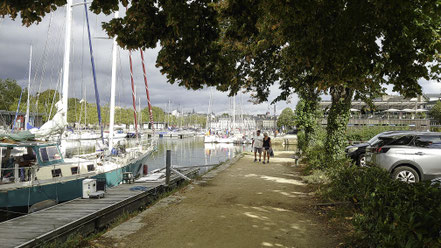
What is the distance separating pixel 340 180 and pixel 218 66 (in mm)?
4395

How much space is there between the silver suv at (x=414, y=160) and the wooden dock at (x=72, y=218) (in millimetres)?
8195

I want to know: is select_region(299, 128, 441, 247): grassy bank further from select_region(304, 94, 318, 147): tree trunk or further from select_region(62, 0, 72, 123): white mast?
select_region(62, 0, 72, 123): white mast

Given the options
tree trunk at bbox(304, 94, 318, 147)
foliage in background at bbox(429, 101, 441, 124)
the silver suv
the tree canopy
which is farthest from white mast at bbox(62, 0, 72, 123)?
foliage in background at bbox(429, 101, 441, 124)

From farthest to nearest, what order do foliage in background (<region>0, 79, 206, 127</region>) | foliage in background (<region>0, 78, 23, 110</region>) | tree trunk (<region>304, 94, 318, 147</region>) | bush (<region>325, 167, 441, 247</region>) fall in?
1. foliage in background (<region>0, 78, 23, 110</region>)
2. foliage in background (<region>0, 79, 206, 127</region>)
3. tree trunk (<region>304, 94, 318, 147</region>)
4. bush (<region>325, 167, 441, 247</region>)

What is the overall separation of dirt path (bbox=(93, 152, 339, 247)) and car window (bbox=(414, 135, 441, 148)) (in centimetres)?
383

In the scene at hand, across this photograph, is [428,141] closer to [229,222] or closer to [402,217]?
[229,222]

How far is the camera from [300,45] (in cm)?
680

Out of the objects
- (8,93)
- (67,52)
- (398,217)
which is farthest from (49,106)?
(398,217)

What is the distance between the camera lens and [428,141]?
962cm

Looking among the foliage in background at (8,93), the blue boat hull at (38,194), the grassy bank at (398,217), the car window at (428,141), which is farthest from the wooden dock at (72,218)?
the foliage in background at (8,93)

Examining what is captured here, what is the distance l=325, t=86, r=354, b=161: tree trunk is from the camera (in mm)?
12141

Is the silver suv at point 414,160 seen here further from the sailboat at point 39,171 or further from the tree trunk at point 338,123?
→ the sailboat at point 39,171

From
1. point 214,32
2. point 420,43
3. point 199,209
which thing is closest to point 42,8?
point 214,32

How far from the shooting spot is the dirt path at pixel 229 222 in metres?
5.74
